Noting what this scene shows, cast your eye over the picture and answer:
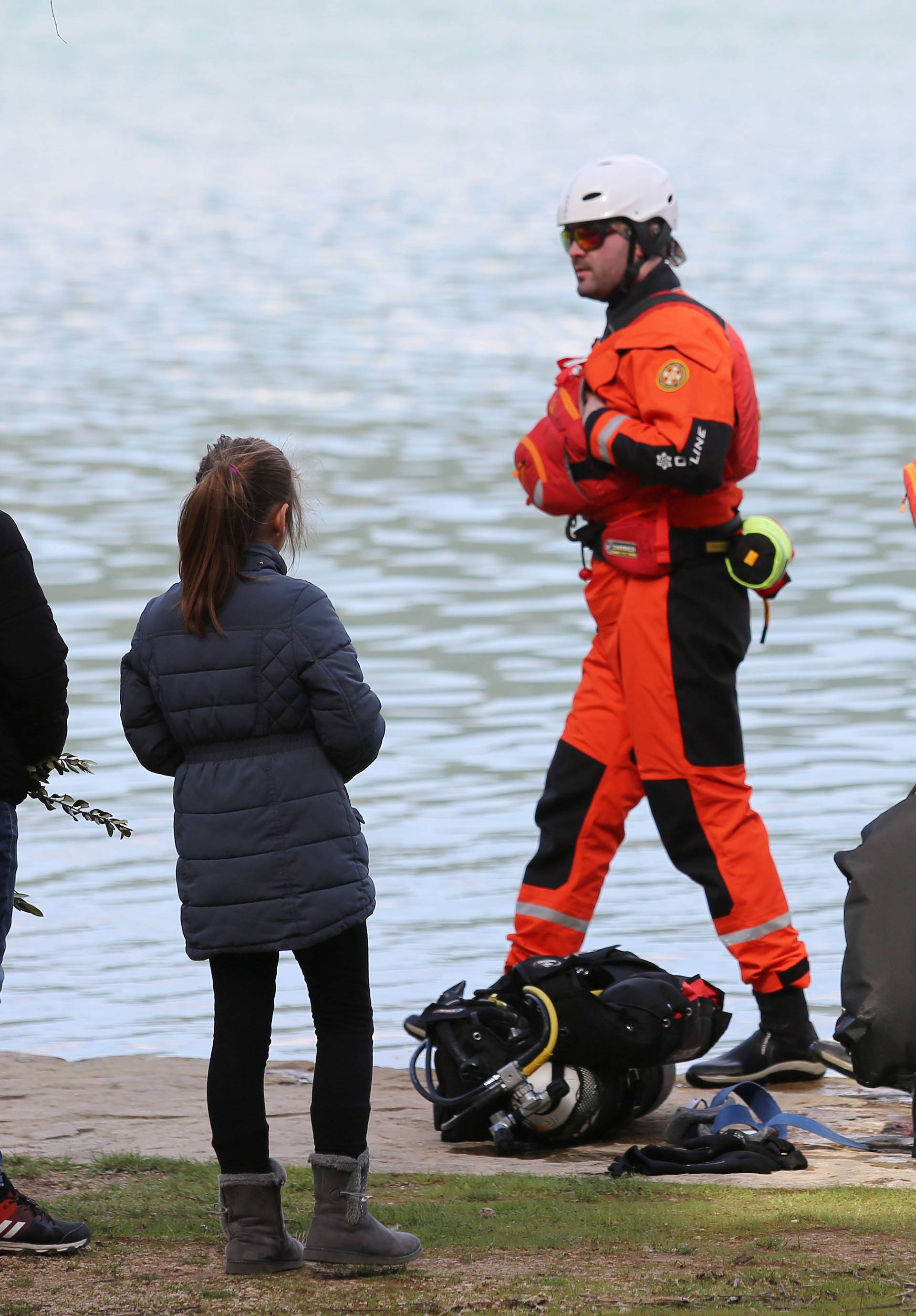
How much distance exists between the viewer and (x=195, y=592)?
443 cm

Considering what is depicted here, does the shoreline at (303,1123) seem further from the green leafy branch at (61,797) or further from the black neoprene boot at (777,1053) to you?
the green leafy branch at (61,797)

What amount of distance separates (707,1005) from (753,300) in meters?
22.2

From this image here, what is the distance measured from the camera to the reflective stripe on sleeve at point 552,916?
630 centimetres

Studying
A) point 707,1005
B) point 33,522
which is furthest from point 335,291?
point 707,1005

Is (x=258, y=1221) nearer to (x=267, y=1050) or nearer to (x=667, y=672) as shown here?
(x=267, y=1050)

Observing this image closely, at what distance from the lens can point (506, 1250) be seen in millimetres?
4500

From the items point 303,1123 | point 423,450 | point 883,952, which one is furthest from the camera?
point 423,450

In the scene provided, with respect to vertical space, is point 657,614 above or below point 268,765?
above

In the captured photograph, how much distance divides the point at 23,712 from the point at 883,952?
172 centimetres

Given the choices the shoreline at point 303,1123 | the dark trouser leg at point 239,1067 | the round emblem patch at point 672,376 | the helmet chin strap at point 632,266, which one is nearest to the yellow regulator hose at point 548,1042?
the shoreline at point 303,1123

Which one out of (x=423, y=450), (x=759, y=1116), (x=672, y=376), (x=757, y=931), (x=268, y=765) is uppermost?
(x=423, y=450)

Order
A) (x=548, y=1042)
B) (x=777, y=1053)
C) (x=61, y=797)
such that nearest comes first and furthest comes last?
(x=61, y=797)
(x=548, y=1042)
(x=777, y=1053)

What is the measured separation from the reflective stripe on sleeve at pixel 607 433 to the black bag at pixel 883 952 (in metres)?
2.44

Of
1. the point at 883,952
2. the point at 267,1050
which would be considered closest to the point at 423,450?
the point at 267,1050
